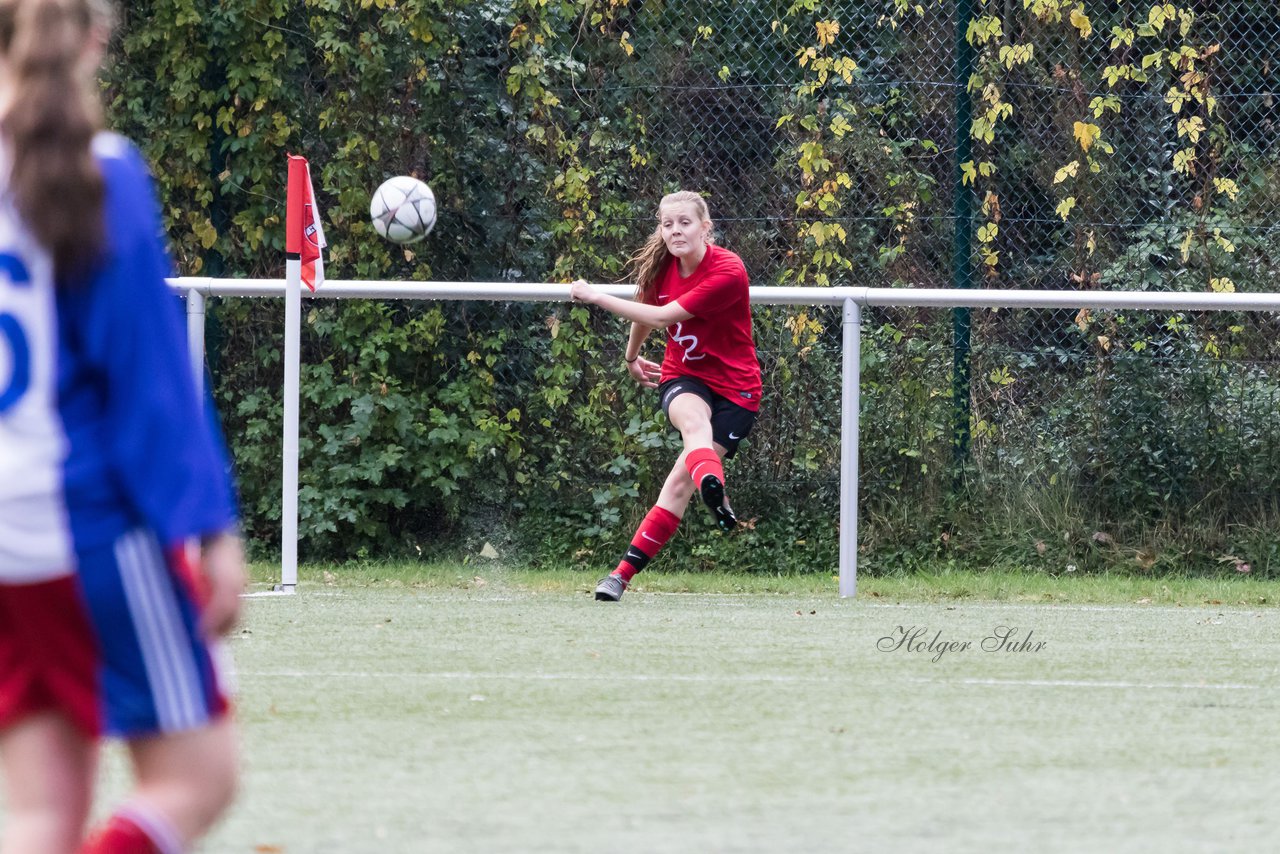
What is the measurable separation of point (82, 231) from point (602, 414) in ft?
23.9

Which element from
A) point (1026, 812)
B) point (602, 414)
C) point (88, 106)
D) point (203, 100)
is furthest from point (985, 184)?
point (88, 106)

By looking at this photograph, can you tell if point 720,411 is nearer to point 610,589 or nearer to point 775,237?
point 610,589

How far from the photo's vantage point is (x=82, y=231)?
1912 mm

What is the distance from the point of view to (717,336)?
7297 millimetres

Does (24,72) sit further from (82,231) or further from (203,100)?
(203,100)

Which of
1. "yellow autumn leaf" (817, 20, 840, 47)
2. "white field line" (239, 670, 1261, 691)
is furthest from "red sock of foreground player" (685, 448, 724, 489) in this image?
"yellow autumn leaf" (817, 20, 840, 47)

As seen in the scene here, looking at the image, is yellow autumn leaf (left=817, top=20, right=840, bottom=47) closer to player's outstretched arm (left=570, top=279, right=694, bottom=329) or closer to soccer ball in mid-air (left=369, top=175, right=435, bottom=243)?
soccer ball in mid-air (left=369, top=175, right=435, bottom=243)

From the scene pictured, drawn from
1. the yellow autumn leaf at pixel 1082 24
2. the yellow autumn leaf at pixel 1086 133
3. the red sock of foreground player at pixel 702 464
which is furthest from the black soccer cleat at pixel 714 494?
the yellow autumn leaf at pixel 1082 24

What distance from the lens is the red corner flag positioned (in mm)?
7102

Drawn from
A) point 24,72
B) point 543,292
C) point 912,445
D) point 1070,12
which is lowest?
point 912,445

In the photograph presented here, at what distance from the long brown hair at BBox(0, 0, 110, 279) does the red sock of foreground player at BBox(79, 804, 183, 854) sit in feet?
1.86

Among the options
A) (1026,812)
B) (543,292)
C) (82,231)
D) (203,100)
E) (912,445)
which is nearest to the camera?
(82,231)

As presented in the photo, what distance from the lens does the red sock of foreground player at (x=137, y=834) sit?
1982mm

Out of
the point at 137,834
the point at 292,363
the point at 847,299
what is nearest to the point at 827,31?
the point at 847,299
